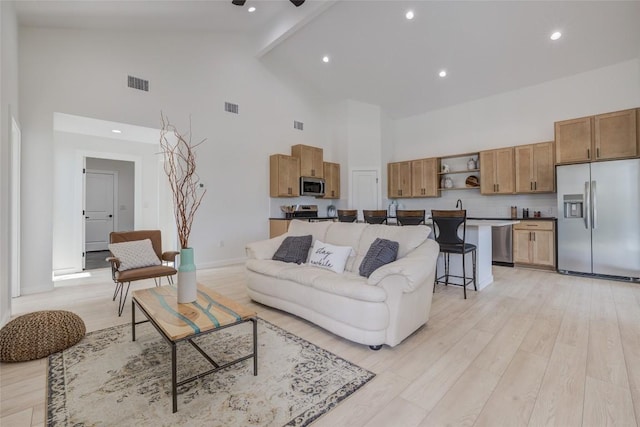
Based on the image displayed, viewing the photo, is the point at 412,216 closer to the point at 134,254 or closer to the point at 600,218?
the point at 600,218

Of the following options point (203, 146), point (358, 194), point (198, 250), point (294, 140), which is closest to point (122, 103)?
point (203, 146)

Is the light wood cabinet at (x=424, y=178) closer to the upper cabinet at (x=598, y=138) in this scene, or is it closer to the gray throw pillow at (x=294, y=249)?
the upper cabinet at (x=598, y=138)

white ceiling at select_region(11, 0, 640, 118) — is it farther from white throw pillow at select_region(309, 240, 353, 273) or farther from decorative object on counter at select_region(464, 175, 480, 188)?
white throw pillow at select_region(309, 240, 353, 273)

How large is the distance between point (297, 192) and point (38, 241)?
14.0 feet

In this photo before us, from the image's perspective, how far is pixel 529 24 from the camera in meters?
4.23

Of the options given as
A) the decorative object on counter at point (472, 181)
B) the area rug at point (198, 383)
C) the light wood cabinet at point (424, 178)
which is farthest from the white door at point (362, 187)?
the area rug at point (198, 383)

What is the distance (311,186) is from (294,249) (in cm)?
343

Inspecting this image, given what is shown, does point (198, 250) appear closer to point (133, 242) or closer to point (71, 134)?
point (133, 242)

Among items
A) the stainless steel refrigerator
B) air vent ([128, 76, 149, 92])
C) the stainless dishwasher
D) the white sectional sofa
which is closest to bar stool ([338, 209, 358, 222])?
the white sectional sofa

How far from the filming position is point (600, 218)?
421 centimetres

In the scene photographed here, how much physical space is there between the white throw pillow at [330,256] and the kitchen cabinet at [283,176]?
10.4 ft

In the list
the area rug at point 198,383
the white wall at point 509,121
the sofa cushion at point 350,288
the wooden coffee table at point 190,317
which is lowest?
the area rug at point 198,383

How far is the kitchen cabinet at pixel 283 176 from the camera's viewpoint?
6.06 meters

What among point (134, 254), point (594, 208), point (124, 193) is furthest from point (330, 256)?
point (124, 193)
